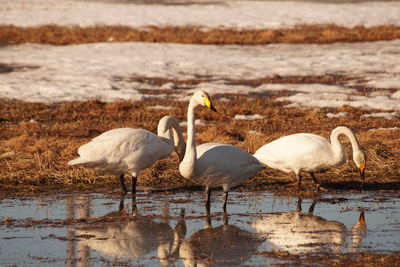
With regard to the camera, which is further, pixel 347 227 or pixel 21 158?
pixel 21 158

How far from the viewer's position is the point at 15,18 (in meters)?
48.5

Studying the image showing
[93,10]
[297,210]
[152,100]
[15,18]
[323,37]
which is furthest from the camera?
[93,10]

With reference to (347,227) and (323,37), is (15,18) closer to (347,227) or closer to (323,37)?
(323,37)

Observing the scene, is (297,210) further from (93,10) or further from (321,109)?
(93,10)

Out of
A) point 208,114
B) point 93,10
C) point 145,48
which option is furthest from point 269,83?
point 93,10

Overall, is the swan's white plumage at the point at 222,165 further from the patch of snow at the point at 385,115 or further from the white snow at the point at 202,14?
the white snow at the point at 202,14

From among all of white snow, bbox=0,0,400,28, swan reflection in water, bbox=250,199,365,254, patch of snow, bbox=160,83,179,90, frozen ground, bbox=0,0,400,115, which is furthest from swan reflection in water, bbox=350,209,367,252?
white snow, bbox=0,0,400,28

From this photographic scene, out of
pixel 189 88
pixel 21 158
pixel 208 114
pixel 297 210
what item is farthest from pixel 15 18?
pixel 297 210

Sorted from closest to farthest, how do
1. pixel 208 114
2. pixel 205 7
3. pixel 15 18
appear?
pixel 208 114, pixel 15 18, pixel 205 7

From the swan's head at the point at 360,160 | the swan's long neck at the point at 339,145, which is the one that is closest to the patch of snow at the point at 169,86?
the swan's long neck at the point at 339,145

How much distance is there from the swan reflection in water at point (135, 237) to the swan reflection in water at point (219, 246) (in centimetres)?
17

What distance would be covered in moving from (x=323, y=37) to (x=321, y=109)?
65.8 feet

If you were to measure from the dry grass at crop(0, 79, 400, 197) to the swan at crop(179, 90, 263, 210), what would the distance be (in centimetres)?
139

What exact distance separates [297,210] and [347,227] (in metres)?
1.25
